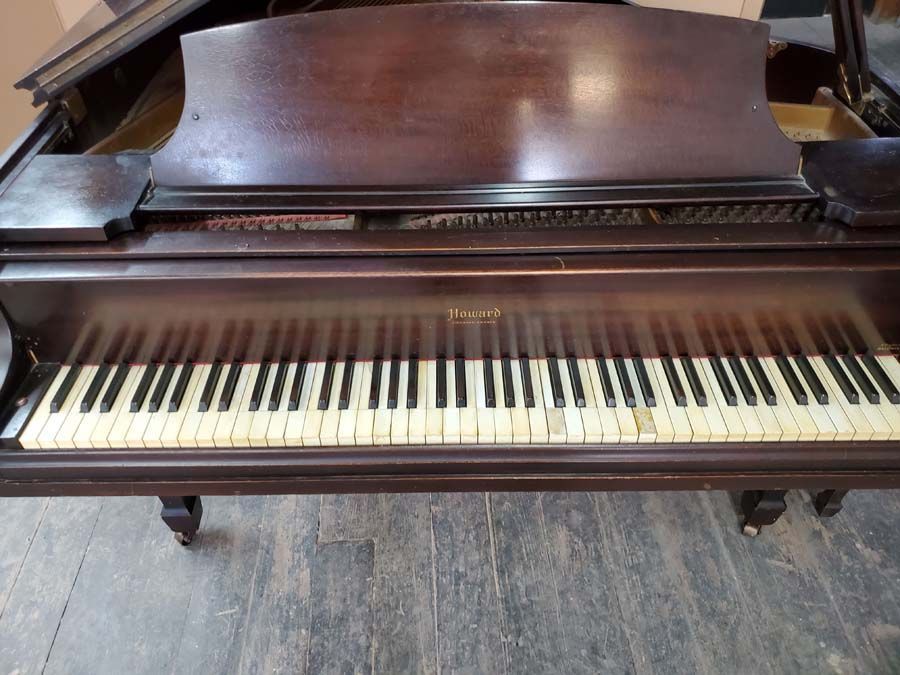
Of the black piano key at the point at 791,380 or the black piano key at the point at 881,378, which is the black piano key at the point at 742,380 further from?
the black piano key at the point at 881,378

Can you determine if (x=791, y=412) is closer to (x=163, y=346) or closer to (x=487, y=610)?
(x=487, y=610)

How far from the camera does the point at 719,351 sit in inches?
59.7

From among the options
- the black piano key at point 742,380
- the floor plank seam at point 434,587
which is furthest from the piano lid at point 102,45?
the floor plank seam at point 434,587

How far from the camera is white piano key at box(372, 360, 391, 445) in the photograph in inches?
55.6

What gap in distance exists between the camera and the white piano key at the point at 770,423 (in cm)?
141

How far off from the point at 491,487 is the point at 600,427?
11.7 inches

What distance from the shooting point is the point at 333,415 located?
4.71 feet

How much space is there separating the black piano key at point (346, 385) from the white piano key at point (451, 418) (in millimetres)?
230

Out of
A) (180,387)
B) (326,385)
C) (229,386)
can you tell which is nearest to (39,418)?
(180,387)

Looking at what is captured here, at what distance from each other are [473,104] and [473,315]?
0.46m

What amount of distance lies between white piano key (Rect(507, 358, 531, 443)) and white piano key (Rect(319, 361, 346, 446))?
1.32ft

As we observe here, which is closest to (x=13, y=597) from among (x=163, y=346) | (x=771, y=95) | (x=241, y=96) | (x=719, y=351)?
(x=163, y=346)

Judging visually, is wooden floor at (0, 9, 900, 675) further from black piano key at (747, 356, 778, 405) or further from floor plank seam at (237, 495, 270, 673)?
black piano key at (747, 356, 778, 405)

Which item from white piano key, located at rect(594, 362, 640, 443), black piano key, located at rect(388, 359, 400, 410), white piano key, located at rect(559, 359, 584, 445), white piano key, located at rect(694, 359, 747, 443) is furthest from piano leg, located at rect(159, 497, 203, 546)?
white piano key, located at rect(694, 359, 747, 443)
